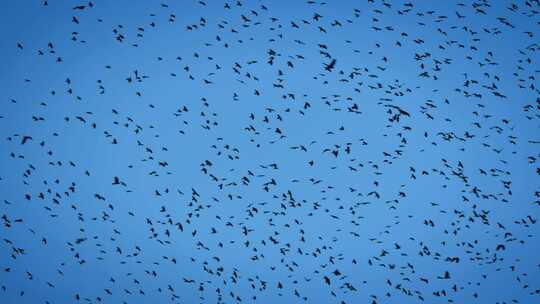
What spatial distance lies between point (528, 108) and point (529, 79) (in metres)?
1.64

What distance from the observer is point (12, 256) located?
69.8ft

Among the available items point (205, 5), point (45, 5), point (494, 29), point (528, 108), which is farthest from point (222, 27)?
point (528, 108)

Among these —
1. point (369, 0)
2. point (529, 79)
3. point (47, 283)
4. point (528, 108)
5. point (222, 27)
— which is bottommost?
point (47, 283)

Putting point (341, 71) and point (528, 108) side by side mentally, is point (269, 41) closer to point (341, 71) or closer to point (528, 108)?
point (341, 71)

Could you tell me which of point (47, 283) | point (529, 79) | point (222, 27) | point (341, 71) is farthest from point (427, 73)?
point (47, 283)

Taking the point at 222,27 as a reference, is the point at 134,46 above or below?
below

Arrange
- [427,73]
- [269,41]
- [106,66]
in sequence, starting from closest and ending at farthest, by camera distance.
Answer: [427,73] → [106,66] → [269,41]

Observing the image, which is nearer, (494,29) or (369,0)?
(494,29)

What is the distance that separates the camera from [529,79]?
44.5ft

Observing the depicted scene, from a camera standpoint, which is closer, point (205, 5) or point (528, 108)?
point (205, 5)

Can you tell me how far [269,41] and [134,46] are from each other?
4.92 metres

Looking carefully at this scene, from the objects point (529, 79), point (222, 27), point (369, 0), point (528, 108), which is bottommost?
point (528, 108)

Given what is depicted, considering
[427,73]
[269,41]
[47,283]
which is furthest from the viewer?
[47,283]

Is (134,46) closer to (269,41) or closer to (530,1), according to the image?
(269,41)
